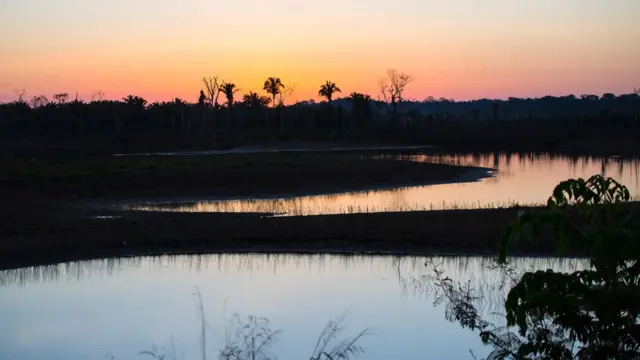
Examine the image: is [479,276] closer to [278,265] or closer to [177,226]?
[278,265]

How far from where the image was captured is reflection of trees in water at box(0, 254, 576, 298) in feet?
53.2

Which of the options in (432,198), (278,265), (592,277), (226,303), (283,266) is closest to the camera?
(592,277)

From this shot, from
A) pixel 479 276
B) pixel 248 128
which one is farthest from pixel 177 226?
pixel 248 128

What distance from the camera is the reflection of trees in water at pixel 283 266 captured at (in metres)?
16.2

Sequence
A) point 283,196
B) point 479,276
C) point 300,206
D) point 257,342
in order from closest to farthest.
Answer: point 257,342
point 479,276
point 300,206
point 283,196

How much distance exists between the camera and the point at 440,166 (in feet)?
151

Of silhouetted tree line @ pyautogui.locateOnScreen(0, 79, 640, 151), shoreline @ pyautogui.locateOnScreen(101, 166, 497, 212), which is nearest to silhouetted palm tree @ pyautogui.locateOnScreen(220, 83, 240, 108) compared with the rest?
silhouetted tree line @ pyautogui.locateOnScreen(0, 79, 640, 151)

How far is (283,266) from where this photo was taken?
1778 cm

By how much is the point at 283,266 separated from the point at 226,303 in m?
3.88

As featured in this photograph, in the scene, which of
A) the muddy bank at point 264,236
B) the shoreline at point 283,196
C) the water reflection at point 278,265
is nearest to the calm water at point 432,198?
the shoreline at point 283,196

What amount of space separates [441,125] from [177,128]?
1256 inches

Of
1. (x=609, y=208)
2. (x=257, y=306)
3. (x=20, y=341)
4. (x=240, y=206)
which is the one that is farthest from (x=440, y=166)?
(x=609, y=208)

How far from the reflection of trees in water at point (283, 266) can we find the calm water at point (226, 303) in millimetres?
25

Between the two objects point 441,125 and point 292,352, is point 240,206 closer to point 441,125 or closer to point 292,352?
point 292,352
